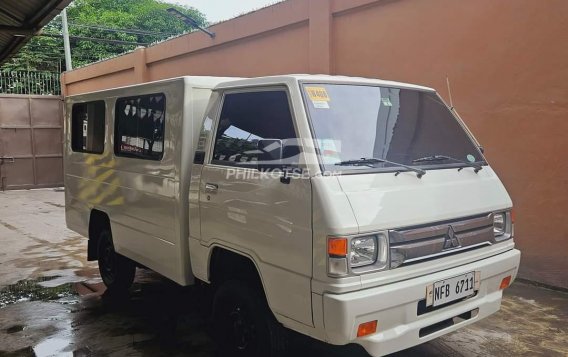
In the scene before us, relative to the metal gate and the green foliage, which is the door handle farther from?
the green foliage

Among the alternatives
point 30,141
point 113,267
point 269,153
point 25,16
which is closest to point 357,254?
point 269,153

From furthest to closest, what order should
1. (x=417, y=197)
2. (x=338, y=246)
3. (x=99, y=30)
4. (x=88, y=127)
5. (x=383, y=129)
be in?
(x=99, y=30) < (x=88, y=127) < (x=383, y=129) < (x=417, y=197) < (x=338, y=246)

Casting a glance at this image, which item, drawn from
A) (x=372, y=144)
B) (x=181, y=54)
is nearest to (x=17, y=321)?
(x=372, y=144)

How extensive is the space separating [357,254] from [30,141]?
1405 centimetres

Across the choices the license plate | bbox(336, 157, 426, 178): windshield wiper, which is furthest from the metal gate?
the license plate

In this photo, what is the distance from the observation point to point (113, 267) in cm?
516

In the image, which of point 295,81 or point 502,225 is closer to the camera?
point 295,81

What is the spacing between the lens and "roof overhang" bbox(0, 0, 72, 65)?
6.18 m

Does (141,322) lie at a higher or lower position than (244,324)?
lower

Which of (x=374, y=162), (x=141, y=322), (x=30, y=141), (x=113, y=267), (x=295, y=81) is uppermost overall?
(x=295, y=81)

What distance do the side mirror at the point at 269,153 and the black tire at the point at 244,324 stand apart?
2.74 ft

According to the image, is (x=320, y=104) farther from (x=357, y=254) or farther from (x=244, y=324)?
(x=244, y=324)

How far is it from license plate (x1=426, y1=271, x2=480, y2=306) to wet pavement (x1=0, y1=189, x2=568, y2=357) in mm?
885

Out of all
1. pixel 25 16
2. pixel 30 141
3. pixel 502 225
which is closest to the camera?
pixel 502 225
